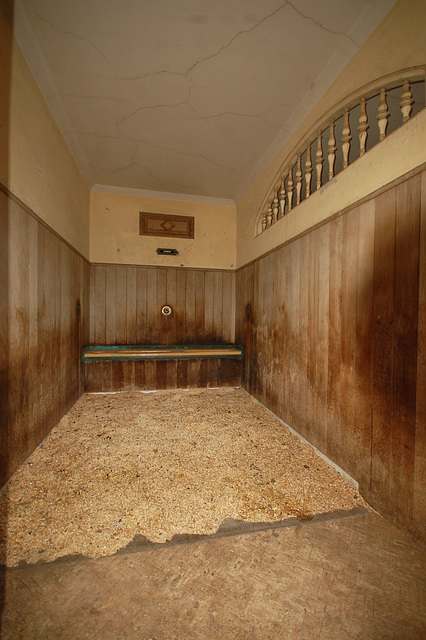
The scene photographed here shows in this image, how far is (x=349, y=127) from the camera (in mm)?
1718

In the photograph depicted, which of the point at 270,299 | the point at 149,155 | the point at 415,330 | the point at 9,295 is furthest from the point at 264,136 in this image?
the point at 9,295

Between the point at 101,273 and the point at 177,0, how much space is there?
266 cm

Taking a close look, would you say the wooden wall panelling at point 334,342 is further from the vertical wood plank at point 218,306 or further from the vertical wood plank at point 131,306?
the vertical wood plank at point 131,306

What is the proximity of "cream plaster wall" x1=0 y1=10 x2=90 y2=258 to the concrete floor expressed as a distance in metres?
1.85

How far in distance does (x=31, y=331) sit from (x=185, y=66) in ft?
6.67

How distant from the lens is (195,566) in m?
1.02

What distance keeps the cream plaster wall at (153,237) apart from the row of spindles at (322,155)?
958 mm

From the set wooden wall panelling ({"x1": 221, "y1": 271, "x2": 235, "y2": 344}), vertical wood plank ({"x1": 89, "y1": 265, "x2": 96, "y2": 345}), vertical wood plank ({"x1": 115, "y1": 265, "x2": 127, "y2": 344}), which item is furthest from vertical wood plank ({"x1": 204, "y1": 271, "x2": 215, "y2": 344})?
vertical wood plank ({"x1": 89, "y1": 265, "x2": 96, "y2": 345})

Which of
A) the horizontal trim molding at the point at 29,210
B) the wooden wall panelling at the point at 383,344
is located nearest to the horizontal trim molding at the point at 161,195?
the horizontal trim molding at the point at 29,210

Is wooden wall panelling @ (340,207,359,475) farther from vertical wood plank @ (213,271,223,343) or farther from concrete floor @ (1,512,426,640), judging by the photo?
vertical wood plank @ (213,271,223,343)

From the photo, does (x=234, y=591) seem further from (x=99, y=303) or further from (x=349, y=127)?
(x=99, y=303)

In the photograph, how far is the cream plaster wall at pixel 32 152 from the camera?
4.84 ft

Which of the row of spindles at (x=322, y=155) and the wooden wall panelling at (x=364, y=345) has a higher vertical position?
the row of spindles at (x=322, y=155)

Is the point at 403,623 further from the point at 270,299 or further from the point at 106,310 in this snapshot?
the point at 106,310
